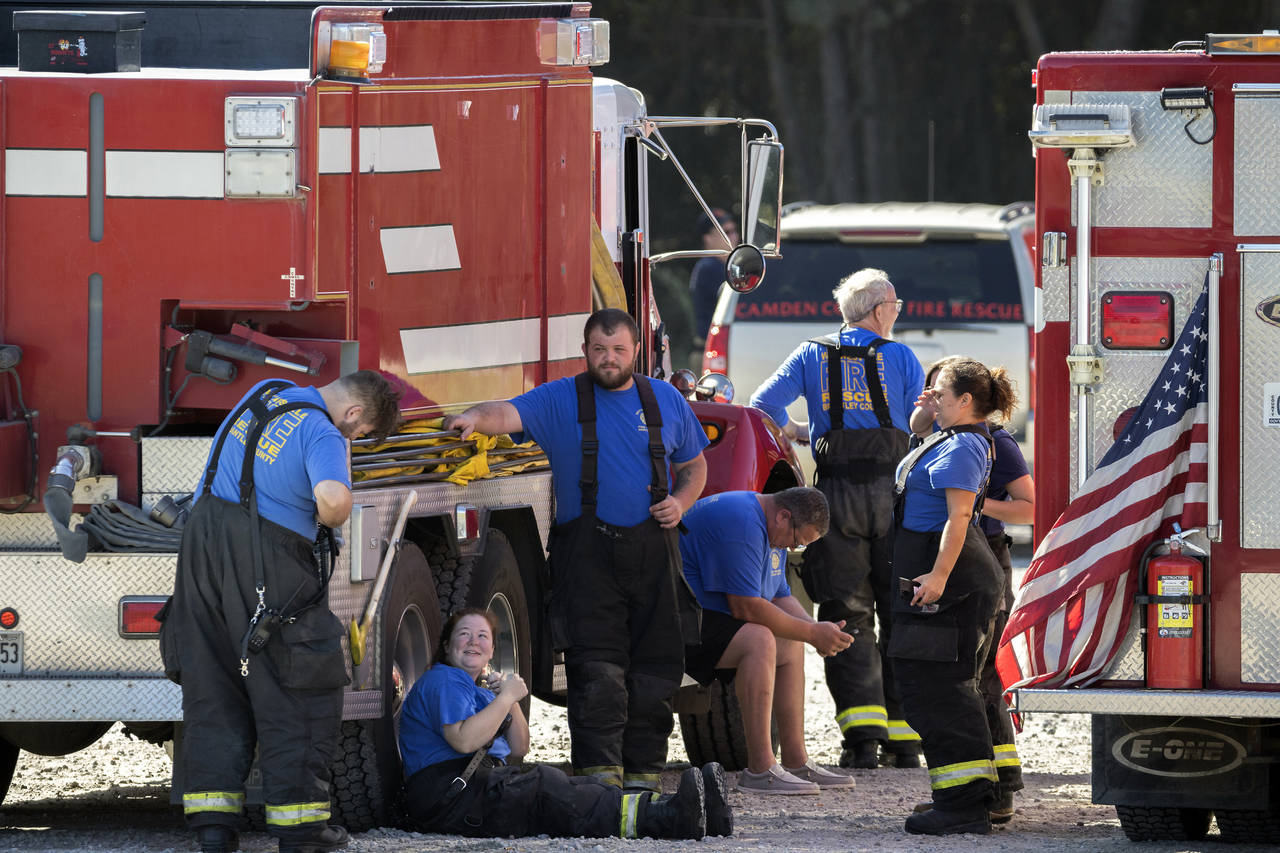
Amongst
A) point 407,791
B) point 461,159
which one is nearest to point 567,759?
point 407,791

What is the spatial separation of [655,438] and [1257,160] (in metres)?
2.20

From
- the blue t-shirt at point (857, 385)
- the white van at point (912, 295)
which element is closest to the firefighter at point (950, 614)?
the blue t-shirt at point (857, 385)

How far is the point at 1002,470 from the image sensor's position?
26.5ft

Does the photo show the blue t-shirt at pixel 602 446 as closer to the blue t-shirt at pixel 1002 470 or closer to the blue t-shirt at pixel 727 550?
the blue t-shirt at pixel 727 550

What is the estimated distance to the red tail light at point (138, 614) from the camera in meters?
6.49

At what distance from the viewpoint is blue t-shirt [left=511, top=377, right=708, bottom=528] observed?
24.0 ft

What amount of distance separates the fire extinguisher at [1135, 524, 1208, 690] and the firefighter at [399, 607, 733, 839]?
4.62 feet

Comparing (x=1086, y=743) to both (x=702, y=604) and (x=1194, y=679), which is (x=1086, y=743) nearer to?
(x=702, y=604)

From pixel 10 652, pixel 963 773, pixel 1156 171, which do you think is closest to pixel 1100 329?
pixel 1156 171

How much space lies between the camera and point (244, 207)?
6.58m

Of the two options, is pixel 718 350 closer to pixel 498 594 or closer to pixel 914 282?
pixel 914 282

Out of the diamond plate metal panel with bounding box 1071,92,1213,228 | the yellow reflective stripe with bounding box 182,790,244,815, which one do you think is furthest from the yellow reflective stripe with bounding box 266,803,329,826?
the diamond plate metal panel with bounding box 1071,92,1213,228

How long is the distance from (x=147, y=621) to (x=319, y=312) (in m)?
1.09

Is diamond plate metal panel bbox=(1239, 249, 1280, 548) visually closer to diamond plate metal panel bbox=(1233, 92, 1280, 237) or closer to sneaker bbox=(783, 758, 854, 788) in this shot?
diamond plate metal panel bbox=(1233, 92, 1280, 237)
